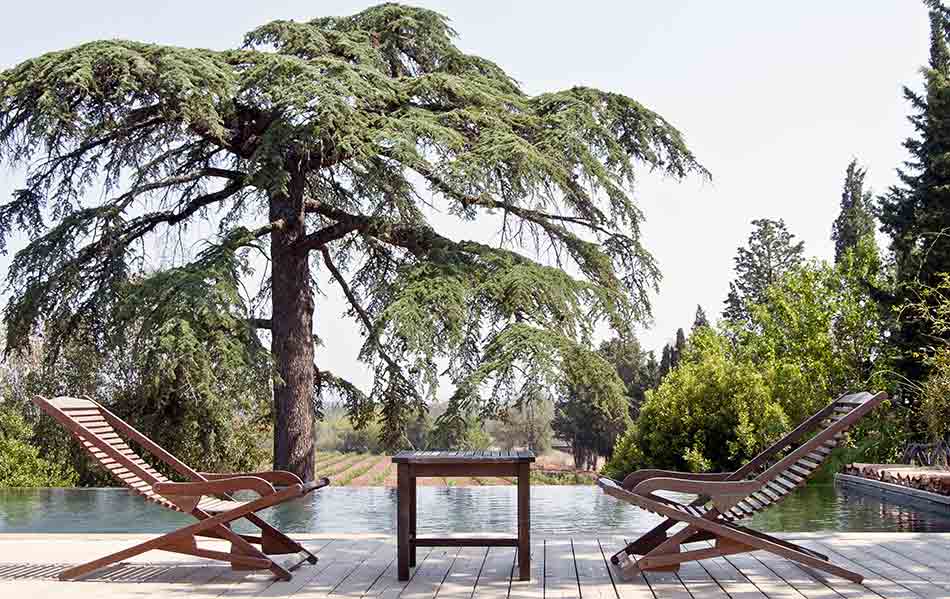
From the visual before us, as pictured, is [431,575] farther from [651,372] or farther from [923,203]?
[651,372]

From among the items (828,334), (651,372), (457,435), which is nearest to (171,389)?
(457,435)

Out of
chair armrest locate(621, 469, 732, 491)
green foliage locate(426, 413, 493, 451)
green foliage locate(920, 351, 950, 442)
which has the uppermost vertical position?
green foliage locate(920, 351, 950, 442)

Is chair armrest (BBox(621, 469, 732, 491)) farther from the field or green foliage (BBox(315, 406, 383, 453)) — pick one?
green foliage (BBox(315, 406, 383, 453))

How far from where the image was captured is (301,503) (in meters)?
9.86

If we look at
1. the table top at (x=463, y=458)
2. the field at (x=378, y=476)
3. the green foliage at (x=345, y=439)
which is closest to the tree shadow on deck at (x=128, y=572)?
the table top at (x=463, y=458)

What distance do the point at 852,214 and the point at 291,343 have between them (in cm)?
2315

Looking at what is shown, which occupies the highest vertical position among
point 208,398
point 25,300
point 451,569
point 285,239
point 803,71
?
point 803,71

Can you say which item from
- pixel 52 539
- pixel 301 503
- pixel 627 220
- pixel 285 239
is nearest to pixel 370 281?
pixel 285 239

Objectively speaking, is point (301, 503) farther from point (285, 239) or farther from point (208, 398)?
point (285, 239)

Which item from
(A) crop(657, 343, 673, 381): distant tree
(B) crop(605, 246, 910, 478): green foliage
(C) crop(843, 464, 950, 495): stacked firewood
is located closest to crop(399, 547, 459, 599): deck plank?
(C) crop(843, 464, 950, 495): stacked firewood

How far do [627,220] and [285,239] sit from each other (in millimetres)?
4476

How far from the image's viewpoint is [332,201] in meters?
13.9

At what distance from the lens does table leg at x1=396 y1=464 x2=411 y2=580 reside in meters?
4.91

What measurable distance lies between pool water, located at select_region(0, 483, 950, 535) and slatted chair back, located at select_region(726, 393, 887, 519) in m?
1.75
